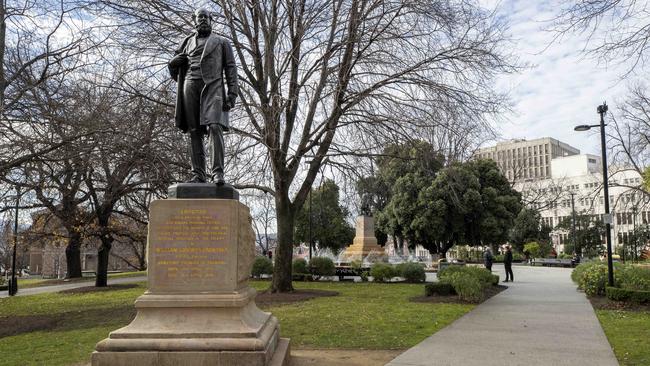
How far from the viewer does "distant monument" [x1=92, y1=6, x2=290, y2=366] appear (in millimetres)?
6098

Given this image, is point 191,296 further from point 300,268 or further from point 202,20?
point 300,268

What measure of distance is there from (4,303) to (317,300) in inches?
466

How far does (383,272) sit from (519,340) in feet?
53.9

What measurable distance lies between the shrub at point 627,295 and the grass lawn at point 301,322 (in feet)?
13.7

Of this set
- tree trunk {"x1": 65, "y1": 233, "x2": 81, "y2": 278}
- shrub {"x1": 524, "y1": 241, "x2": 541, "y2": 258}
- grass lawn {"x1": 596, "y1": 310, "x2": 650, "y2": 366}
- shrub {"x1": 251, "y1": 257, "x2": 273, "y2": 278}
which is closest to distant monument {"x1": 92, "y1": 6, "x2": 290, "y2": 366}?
grass lawn {"x1": 596, "y1": 310, "x2": 650, "y2": 366}

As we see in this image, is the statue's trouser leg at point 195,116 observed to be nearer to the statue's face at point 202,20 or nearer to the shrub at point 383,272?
the statue's face at point 202,20

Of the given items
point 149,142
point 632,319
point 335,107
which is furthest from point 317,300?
point 632,319

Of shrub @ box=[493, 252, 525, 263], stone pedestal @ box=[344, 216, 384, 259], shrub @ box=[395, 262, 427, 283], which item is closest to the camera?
shrub @ box=[395, 262, 427, 283]

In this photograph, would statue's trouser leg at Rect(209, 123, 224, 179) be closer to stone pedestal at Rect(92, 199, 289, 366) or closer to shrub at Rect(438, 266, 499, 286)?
stone pedestal at Rect(92, 199, 289, 366)

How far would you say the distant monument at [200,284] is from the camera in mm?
6098

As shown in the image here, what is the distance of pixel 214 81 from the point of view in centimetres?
727

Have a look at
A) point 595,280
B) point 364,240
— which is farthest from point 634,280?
point 364,240

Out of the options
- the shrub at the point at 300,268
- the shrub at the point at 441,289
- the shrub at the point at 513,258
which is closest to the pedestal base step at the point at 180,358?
the shrub at the point at 441,289

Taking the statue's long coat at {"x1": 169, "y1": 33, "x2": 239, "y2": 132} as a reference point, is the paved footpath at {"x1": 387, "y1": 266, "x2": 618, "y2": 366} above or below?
below
